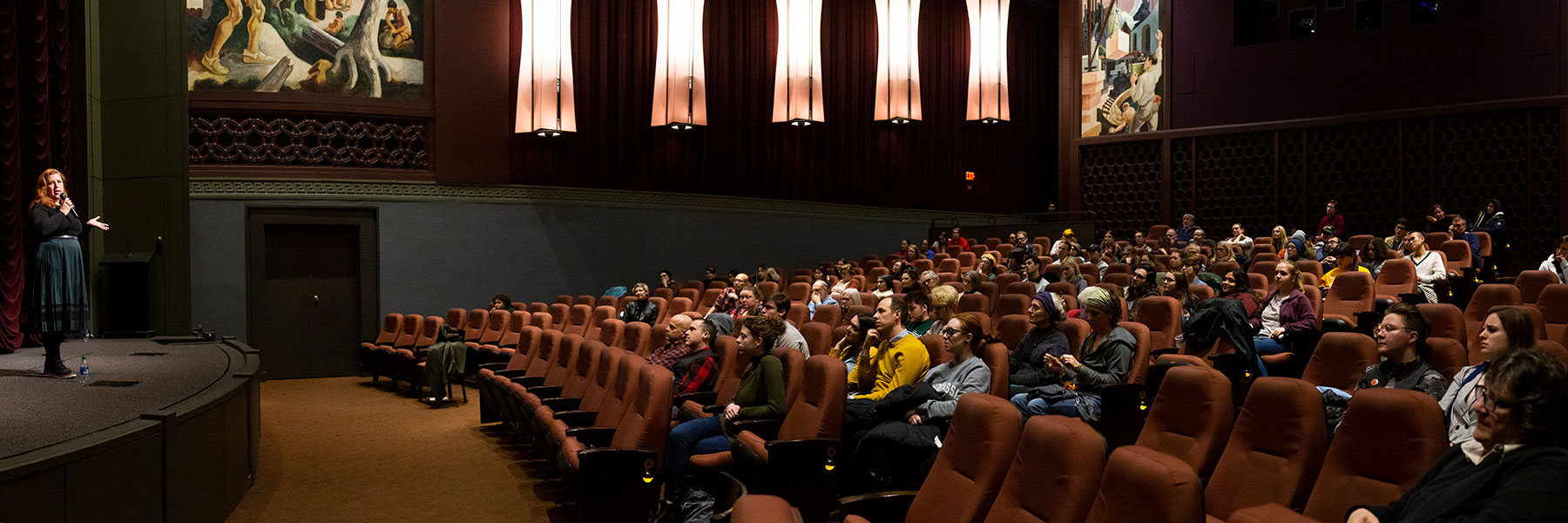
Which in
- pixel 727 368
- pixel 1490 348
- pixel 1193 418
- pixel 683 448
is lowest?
pixel 683 448

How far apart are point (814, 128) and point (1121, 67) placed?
496 centimetres

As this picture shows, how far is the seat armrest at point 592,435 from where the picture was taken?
4461 millimetres

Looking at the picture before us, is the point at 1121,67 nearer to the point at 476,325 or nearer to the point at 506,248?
the point at 506,248

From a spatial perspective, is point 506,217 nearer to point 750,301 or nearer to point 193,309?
point 193,309

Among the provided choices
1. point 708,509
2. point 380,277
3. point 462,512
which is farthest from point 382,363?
point 708,509

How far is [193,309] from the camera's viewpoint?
34.0 ft

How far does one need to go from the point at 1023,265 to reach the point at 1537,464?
6781 millimetres

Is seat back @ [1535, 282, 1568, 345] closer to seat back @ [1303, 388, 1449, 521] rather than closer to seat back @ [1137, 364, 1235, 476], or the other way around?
seat back @ [1137, 364, 1235, 476]

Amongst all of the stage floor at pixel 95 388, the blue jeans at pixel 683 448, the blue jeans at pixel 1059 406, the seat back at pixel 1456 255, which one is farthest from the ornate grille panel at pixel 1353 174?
the stage floor at pixel 95 388

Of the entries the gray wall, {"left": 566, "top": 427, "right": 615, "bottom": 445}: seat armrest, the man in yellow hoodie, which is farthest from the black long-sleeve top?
the gray wall

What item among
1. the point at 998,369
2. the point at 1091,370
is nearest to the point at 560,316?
the point at 998,369

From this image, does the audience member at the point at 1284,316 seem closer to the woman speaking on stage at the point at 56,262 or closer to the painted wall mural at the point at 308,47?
the woman speaking on stage at the point at 56,262

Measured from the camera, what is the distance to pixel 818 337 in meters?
5.90

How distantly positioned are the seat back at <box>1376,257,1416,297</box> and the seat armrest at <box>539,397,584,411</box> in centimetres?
567
